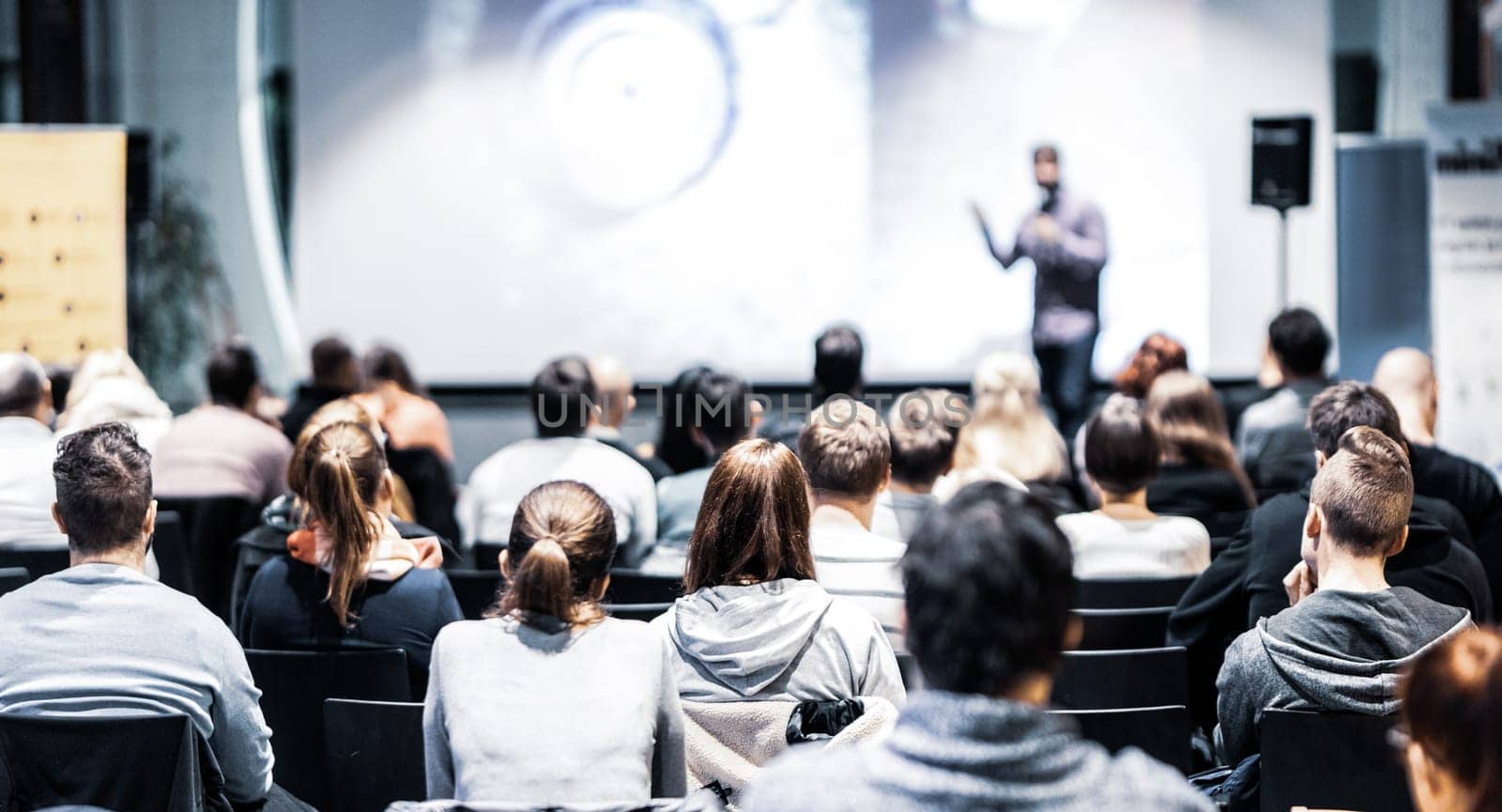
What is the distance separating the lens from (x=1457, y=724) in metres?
1.43

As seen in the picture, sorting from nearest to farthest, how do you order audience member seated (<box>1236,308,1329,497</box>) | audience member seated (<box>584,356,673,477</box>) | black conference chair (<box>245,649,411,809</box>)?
black conference chair (<box>245,649,411,809</box>), audience member seated (<box>584,356,673,477</box>), audience member seated (<box>1236,308,1329,497</box>)

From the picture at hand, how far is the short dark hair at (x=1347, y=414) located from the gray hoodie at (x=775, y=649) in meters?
1.40

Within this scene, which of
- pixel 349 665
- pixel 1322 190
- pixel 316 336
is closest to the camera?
pixel 349 665

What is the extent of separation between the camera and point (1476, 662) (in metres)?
1.45

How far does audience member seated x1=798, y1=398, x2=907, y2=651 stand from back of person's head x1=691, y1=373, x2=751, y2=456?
1.31 metres

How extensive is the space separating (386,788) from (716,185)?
610 cm

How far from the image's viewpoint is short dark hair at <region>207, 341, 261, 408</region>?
496cm

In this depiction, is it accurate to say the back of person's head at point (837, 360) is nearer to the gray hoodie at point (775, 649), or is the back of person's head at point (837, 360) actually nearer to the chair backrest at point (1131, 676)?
the chair backrest at point (1131, 676)

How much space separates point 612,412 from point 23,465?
1843 mm

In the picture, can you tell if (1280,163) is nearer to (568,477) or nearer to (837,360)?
(837,360)

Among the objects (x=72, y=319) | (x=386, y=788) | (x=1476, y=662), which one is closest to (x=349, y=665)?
(x=386, y=788)

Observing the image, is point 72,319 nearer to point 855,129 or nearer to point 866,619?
point 855,129

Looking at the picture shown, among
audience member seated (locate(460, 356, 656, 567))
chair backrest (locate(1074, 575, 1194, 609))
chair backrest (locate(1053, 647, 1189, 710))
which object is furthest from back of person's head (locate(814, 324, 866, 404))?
chair backrest (locate(1053, 647, 1189, 710))

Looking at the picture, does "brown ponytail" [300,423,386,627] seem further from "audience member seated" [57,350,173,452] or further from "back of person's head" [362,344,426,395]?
"back of person's head" [362,344,426,395]
